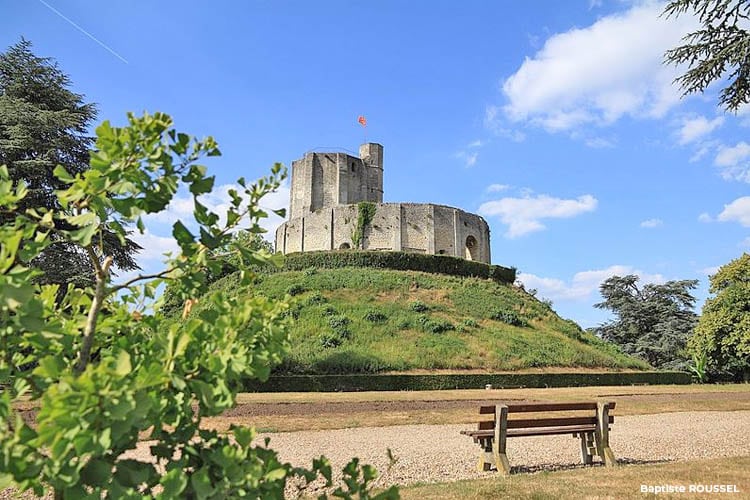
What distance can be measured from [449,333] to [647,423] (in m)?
16.1

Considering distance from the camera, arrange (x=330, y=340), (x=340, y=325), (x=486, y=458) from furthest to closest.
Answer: (x=340, y=325), (x=330, y=340), (x=486, y=458)

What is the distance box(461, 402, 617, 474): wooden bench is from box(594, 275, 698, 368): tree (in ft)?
133

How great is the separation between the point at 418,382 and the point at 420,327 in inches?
309

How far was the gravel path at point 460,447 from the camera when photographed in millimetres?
6752

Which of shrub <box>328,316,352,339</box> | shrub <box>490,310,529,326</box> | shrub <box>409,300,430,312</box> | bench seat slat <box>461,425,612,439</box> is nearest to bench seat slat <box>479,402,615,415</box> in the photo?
bench seat slat <box>461,425,612,439</box>

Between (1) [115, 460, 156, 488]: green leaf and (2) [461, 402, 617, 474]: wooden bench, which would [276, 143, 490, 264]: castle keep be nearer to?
(2) [461, 402, 617, 474]: wooden bench

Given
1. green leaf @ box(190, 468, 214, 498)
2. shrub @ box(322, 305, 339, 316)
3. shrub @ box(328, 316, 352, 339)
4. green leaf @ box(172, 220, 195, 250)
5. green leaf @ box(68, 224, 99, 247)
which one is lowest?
green leaf @ box(190, 468, 214, 498)

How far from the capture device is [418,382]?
19797 mm

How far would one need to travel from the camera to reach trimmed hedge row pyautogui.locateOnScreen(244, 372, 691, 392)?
18.8 metres

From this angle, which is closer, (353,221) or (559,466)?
(559,466)

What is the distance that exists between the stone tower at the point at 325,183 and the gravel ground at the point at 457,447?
38.8 meters

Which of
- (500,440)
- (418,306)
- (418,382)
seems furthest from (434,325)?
(500,440)

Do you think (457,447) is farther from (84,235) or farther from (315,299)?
(315,299)

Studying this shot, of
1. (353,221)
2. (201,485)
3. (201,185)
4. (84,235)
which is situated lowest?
(201,485)
